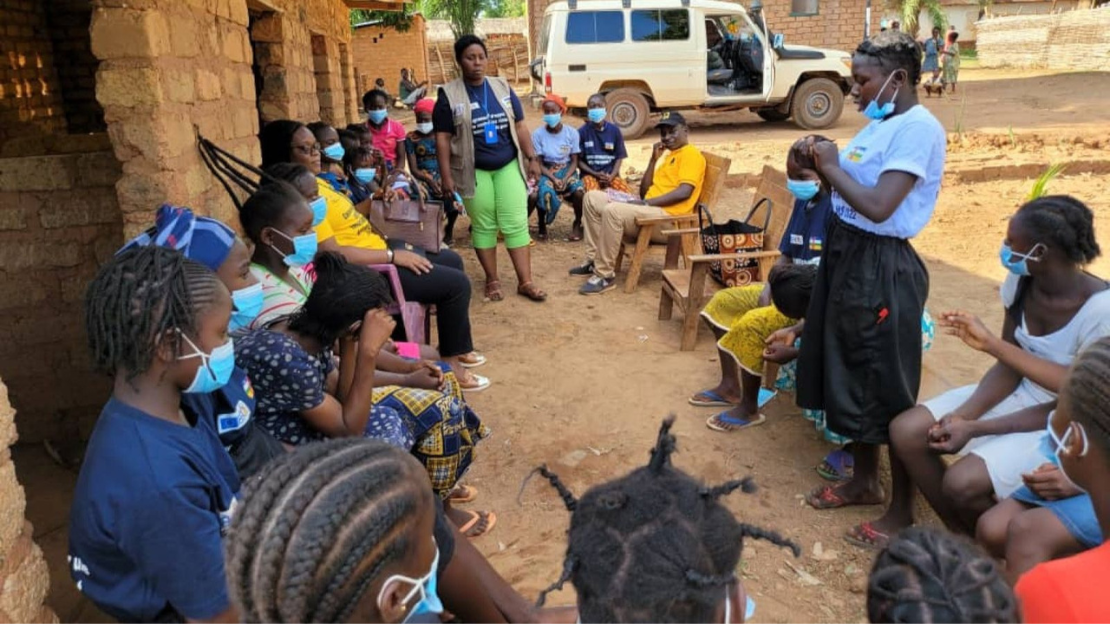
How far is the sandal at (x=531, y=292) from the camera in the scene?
5609mm

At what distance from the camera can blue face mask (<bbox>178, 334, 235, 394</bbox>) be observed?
173cm

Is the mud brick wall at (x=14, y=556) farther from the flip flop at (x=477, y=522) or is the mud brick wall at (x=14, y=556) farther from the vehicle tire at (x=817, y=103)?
the vehicle tire at (x=817, y=103)

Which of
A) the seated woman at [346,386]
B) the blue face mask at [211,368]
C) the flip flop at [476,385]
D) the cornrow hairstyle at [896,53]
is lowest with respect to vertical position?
the flip flop at [476,385]

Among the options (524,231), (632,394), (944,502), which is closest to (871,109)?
(944,502)

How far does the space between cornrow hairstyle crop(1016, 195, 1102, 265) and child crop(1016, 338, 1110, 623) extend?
86 cm

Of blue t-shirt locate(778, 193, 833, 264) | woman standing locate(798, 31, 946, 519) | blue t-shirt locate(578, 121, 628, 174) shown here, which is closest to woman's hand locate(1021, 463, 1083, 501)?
woman standing locate(798, 31, 946, 519)


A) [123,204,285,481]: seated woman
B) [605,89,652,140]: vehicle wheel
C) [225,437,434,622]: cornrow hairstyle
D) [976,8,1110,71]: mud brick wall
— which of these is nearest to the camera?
[225,437,434,622]: cornrow hairstyle

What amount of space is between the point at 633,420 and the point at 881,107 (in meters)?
1.93

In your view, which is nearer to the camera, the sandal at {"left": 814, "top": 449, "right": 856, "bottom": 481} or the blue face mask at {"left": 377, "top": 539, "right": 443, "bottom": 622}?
the blue face mask at {"left": 377, "top": 539, "right": 443, "bottom": 622}

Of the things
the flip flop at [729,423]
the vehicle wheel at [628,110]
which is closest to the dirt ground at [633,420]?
the flip flop at [729,423]

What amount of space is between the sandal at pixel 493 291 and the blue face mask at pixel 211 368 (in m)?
3.83

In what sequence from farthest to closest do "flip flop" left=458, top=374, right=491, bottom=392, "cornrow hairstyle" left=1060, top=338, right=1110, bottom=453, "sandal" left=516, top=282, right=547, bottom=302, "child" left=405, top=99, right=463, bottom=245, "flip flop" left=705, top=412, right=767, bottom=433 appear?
1. "child" left=405, top=99, right=463, bottom=245
2. "sandal" left=516, top=282, right=547, bottom=302
3. "flip flop" left=458, top=374, right=491, bottom=392
4. "flip flop" left=705, top=412, right=767, bottom=433
5. "cornrow hairstyle" left=1060, top=338, right=1110, bottom=453

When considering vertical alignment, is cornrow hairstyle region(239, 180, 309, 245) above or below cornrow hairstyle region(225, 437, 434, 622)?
above

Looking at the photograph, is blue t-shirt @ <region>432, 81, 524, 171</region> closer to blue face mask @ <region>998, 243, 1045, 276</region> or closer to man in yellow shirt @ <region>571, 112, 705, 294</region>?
man in yellow shirt @ <region>571, 112, 705, 294</region>
